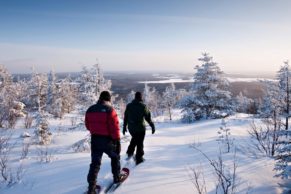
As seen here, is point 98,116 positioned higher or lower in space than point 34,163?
higher

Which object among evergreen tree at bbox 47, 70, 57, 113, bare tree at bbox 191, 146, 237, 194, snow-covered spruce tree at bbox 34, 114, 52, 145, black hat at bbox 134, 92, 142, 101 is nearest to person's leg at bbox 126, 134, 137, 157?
black hat at bbox 134, 92, 142, 101

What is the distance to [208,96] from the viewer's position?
2653cm

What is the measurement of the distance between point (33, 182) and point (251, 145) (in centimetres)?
738

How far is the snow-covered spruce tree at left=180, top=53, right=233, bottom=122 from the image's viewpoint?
26516 mm

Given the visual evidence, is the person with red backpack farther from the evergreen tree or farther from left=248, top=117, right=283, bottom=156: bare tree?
the evergreen tree

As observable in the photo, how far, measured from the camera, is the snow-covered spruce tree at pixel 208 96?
26516mm

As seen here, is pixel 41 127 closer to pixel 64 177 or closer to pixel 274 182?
pixel 64 177

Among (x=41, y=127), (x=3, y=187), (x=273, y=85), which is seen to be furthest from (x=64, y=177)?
(x=273, y=85)

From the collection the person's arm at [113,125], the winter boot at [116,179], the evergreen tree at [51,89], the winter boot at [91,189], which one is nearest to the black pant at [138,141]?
the winter boot at [116,179]

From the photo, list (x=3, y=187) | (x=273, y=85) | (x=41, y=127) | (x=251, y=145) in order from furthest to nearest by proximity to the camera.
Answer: (x=273, y=85) → (x=41, y=127) → (x=251, y=145) → (x=3, y=187)

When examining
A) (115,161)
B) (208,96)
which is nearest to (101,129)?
(115,161)

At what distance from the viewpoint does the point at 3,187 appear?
5734 mm

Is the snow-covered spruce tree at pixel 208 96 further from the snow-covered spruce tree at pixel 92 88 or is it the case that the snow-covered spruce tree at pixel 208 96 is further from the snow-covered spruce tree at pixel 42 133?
the snow-covered spruce tree at pixel 42 133

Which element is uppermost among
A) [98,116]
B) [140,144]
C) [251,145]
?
[98,116]
